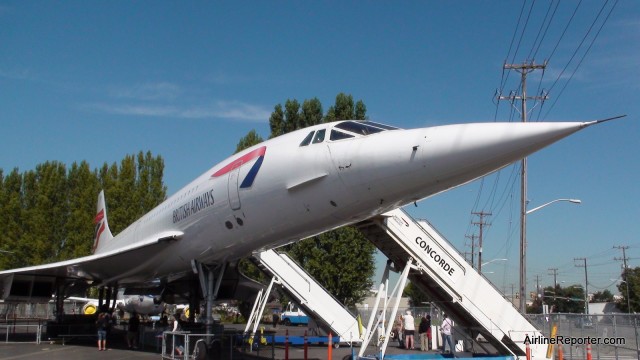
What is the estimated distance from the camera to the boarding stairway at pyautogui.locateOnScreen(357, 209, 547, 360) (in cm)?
1109

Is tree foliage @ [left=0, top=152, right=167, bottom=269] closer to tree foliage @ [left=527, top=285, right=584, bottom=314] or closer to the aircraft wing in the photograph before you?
the aircraft wing

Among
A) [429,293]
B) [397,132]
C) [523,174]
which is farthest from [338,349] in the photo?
[397,132]

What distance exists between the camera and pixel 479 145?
6805 millimetres

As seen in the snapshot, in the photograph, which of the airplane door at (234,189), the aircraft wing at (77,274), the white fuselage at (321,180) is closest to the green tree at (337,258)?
the aircraft wing at (77,274)

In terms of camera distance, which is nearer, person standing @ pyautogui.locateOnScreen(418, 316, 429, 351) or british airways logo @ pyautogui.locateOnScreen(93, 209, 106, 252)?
person standing @ pyautogui.locateOnScreen(418, 316, 429, 351)

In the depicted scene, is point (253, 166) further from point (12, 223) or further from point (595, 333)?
point (12, 223)

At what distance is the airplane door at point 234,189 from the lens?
10.4 meters

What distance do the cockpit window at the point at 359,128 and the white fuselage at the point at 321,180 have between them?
127mm

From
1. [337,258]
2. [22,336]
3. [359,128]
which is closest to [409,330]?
[337,258]

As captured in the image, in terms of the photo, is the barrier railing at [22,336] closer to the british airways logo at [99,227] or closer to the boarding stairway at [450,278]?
the british airways logo at [99,227]

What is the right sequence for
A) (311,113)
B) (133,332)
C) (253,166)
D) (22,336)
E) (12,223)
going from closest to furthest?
(253,166), (133,332), (22,336), (311,113), (12,223)

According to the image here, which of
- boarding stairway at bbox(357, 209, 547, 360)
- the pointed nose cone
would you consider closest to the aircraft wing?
boarding stairway at bbox(357, 209, 547, 360)

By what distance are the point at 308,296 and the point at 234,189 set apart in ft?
19.9

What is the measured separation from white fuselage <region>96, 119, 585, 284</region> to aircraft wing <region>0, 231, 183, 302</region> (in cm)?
48
